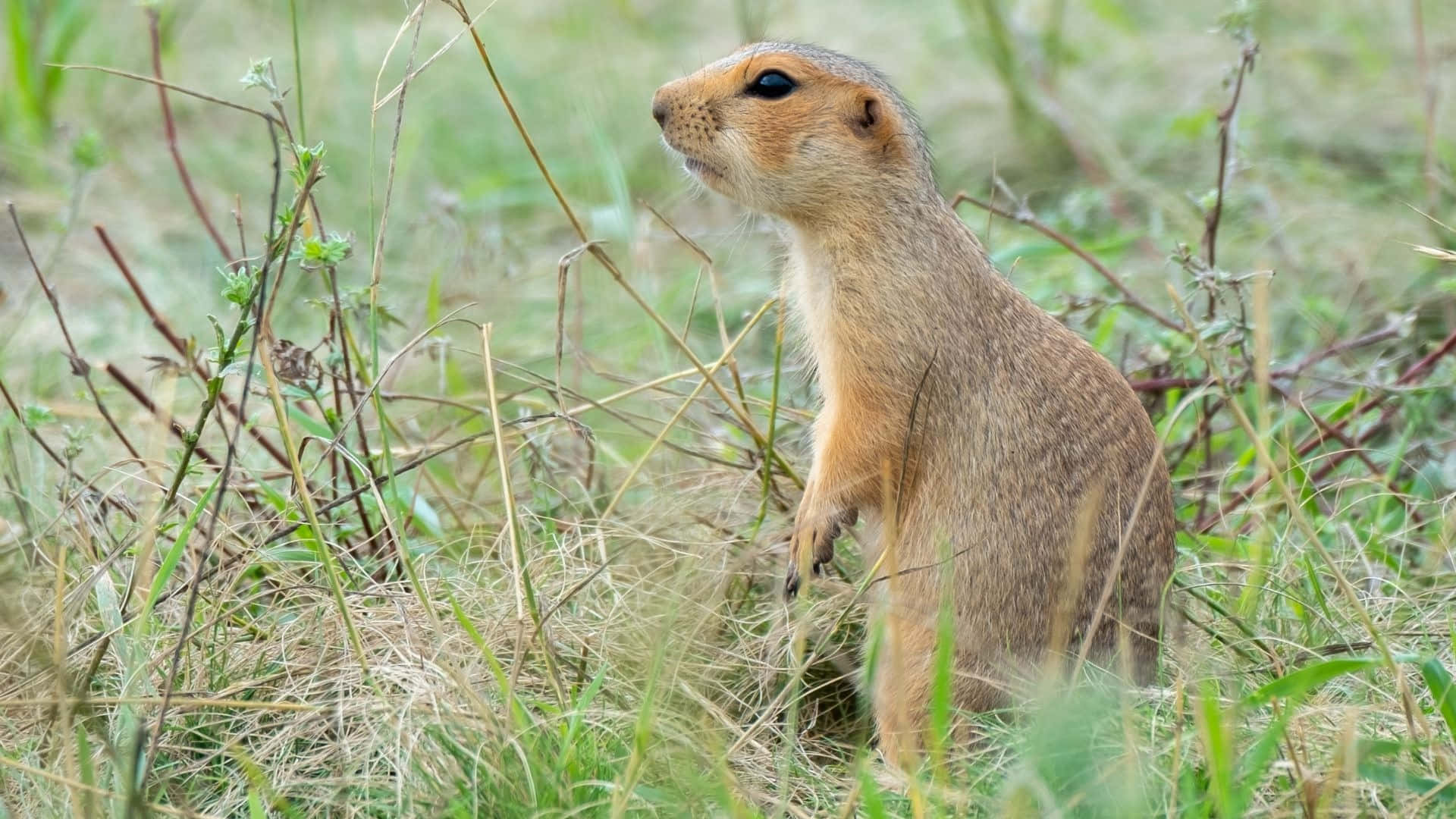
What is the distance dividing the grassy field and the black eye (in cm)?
37

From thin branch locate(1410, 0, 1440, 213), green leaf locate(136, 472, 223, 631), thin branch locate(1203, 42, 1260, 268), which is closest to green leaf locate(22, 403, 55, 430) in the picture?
green leaf locate(136, 472, 223, 631)

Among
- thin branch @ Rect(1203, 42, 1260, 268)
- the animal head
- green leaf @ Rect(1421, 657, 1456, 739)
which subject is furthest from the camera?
thin branch @ Rect(1203, 42, 1260, 268)

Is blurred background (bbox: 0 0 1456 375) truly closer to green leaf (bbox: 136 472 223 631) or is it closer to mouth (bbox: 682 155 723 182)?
mouth (bbox: 682 155 723 182)

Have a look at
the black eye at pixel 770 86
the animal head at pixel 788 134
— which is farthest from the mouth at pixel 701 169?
the black eye at pixel 770 86

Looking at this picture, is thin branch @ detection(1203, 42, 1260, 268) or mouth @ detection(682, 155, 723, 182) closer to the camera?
mouth @ detection(682, 155, 723, 182)

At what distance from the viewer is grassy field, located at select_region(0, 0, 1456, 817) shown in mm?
2285

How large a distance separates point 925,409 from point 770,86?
0.76 meters

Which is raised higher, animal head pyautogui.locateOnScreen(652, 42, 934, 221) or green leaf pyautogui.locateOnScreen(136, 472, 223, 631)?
animal head pyautogui.locateOnScreen(652, 42, 934, 221)

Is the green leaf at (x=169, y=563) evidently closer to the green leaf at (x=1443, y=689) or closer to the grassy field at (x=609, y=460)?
the grassy field at (x=609, y=460)

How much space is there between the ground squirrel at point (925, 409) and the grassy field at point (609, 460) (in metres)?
0.15

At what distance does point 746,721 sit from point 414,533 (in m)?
1.03

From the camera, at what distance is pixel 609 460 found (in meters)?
3.85

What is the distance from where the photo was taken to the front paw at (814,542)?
2809 mm

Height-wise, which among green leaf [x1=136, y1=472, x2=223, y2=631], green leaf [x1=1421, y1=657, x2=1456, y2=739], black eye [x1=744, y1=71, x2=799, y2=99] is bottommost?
green leaf [x1=1421, y1=657, x2=1456, y2=739]
